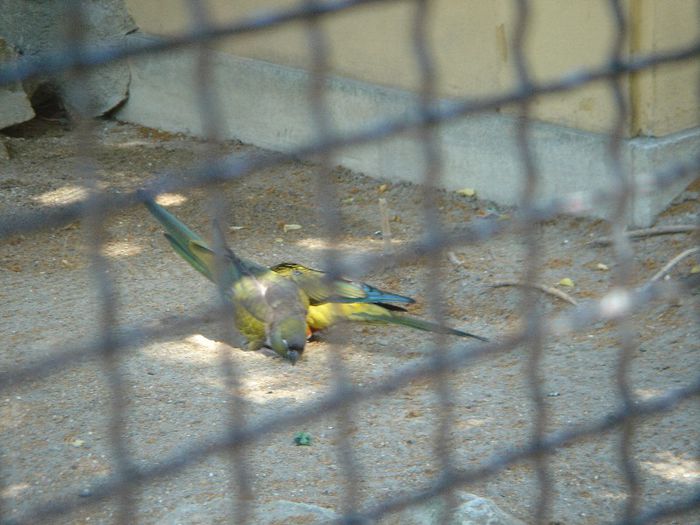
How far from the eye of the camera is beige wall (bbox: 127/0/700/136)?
4.87m

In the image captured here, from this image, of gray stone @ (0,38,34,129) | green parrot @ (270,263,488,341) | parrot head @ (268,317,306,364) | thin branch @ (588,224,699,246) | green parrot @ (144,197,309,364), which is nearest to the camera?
green parrot @ (144,197,309,364)

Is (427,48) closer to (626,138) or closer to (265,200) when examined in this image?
(626,138)

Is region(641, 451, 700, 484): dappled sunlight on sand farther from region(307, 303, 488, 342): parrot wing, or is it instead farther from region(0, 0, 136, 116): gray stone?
region(0, 0, 136, 116): gray stone

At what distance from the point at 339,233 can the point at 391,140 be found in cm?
329

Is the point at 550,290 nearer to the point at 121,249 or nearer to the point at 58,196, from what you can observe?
the point at 121,249

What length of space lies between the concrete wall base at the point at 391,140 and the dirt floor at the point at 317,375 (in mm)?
142

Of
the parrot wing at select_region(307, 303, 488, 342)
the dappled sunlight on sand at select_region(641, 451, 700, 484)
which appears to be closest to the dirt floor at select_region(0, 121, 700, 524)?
the dappled sunlight on sand at select_region(641, 451, 700, 484)

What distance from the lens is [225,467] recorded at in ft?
12.0

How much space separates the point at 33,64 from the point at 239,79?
6060 millimetres

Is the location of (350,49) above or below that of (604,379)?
above

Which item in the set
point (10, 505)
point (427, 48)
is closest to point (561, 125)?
point (10, 505)

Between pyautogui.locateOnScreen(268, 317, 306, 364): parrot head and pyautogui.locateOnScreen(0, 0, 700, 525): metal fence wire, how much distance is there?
274 centimetres

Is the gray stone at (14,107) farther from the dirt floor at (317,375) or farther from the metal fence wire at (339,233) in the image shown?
the metal fence wire at (339,233)

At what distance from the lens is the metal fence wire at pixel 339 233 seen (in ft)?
3.84
